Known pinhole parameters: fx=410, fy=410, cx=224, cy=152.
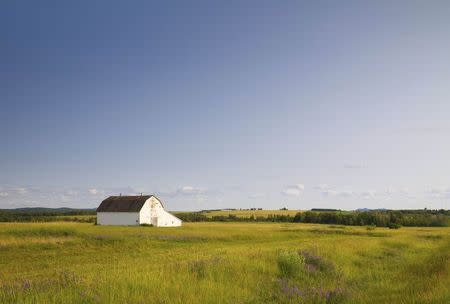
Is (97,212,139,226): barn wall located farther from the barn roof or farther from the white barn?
the barn roof

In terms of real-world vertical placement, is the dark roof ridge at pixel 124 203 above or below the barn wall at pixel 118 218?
above

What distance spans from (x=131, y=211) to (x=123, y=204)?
3337 millimetres

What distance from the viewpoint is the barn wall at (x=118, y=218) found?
253ft

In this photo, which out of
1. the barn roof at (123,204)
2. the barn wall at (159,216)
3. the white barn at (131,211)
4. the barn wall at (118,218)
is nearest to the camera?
the barn wall at (118,218)

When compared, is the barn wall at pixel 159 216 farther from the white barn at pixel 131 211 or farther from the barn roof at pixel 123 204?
the barn roof at pixel 123 204

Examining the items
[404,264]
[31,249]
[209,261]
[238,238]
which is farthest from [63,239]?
[404,264]

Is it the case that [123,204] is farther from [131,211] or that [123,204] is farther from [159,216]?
[159,216]

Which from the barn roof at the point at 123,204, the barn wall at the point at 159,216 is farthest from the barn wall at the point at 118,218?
the barn wall at the point at 159,216

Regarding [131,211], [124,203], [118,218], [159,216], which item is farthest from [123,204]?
[159,216]

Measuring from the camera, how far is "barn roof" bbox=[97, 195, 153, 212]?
78.5 meters

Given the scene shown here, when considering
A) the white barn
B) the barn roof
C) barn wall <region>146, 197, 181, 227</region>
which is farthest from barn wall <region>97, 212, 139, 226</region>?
barn wall <region>146, 197, 181, 227</region>

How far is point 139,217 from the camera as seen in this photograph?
7688cm

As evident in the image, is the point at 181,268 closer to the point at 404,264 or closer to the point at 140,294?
the point at 140,294

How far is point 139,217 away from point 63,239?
40045mm
